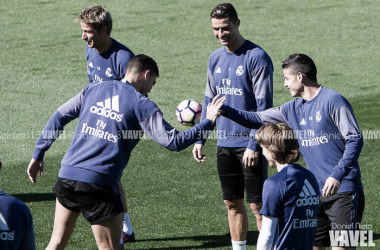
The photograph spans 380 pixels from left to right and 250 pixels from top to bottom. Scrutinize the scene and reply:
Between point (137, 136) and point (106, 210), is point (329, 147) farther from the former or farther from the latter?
point (106, 210)

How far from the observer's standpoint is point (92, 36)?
5.55 metres

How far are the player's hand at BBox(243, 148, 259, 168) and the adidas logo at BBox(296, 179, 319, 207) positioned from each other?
1.63 meters

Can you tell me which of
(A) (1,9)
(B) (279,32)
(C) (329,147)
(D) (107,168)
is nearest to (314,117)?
(C) (329,147)

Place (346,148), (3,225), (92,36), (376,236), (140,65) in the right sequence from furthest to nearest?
(376,236) < (92,36) < (140,65) < (346,148) < (3,225)

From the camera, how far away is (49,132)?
14.5 ft

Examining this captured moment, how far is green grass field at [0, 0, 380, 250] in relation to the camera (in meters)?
6.64

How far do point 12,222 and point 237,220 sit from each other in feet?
10.2

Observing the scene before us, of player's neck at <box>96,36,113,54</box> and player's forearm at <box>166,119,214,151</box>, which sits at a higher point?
player's neck at <box>96,36,113,54</box>

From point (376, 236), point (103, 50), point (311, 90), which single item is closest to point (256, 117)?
point (311, 90)

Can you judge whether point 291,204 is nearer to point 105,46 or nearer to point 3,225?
point 3,225

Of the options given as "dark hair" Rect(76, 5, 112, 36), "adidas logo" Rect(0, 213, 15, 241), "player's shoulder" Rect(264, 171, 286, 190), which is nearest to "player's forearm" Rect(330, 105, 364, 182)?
"player's shoulder" Rect(264, 171, 286, 190)

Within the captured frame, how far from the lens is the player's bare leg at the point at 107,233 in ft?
13.4

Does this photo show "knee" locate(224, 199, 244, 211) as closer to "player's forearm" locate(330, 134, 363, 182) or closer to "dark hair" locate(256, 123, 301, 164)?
"player's forearm" locate(330, 134, 363, 182)

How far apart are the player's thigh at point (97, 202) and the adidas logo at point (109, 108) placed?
572mm
